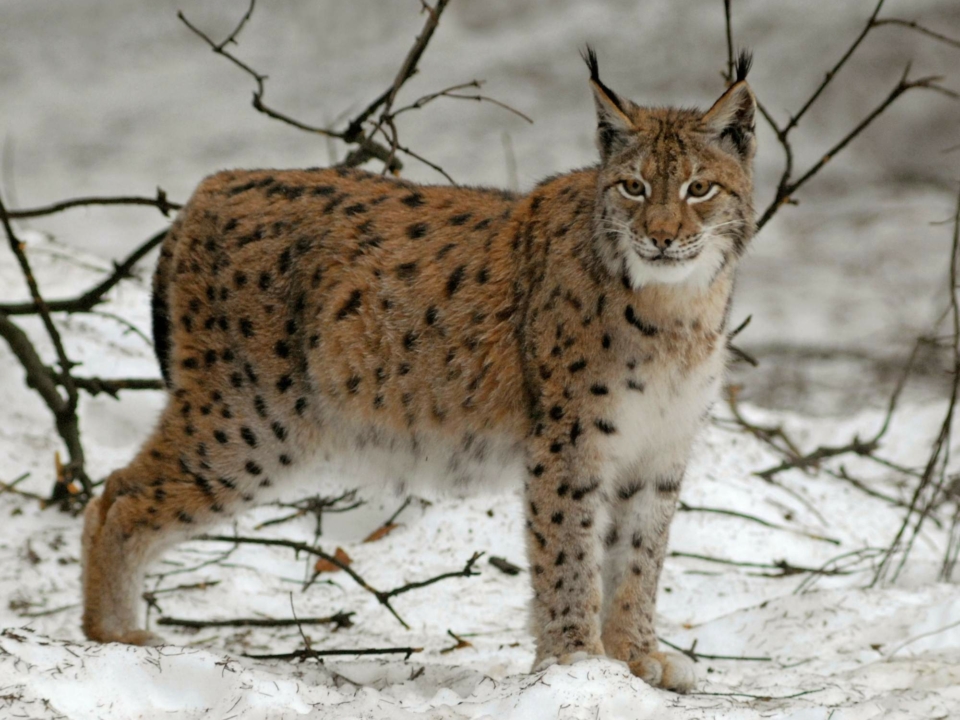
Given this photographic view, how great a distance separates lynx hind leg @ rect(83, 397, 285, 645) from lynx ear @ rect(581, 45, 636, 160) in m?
1.54

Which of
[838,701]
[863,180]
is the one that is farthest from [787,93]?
[838,701]

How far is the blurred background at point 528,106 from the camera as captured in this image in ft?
34.1

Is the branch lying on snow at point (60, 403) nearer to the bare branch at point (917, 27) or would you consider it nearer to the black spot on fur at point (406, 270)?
the black spot on fur at point (406, 270)

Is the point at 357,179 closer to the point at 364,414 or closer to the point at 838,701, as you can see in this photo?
the point at 364,414

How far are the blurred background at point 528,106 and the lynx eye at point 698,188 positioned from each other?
18.5 ft

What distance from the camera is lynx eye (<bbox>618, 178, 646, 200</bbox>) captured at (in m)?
3.86

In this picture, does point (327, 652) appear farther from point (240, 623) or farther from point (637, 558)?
point (637, 558)

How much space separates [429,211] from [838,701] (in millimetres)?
2094

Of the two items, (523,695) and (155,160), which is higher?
(155,160)

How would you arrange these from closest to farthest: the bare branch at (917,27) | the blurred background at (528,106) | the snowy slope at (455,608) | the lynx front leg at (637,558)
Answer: the snowy slope at (455,608), the lynx front leg at (637,558), the bare branch at (917,27), the blurred background at (528,106)

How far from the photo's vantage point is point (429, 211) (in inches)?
179

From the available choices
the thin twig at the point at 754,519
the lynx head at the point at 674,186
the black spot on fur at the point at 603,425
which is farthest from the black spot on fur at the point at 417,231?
the thin twig at the point at 754,519

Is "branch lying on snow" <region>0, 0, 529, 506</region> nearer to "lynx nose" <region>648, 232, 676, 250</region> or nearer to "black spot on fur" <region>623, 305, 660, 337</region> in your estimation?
"black spot on fur" <region>623, 305, 660, 337</region>

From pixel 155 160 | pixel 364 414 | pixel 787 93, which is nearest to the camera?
pixel 364 414
